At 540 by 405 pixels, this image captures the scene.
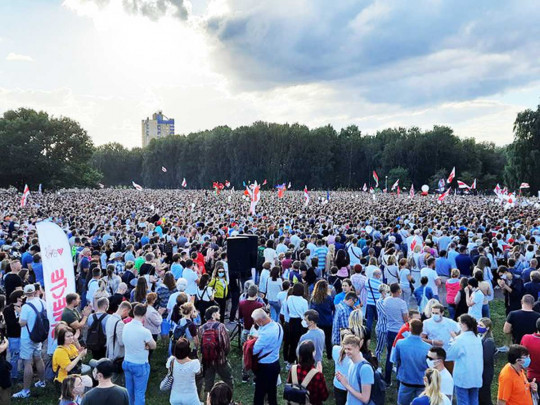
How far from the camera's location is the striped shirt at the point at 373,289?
8.41 meters

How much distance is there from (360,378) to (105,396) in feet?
7.65

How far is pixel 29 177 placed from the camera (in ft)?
186

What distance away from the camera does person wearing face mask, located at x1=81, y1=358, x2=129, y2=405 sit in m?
4.25

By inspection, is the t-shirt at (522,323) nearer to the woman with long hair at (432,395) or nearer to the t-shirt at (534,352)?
the t-shirt at (534,352)

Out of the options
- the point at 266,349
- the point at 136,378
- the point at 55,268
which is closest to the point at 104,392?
the point at 136,378

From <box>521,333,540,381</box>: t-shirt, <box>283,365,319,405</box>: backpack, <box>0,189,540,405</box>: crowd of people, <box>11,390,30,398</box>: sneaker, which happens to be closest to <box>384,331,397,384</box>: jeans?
<box>0,189,540,405</box>: crowd of people

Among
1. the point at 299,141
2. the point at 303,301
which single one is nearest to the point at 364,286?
the point at 303,301

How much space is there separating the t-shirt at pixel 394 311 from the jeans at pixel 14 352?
553 centimetres

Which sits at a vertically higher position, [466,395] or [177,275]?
[177,275]

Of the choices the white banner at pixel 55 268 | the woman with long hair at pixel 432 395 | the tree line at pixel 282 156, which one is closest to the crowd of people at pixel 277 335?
the woman with long hair at pixel 432 395

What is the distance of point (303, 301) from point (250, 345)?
1827 millimetres

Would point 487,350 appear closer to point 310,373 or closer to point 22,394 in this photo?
point 310,373

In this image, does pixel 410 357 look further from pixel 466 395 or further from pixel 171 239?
pixel 171 239

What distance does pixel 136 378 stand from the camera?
234 inches
